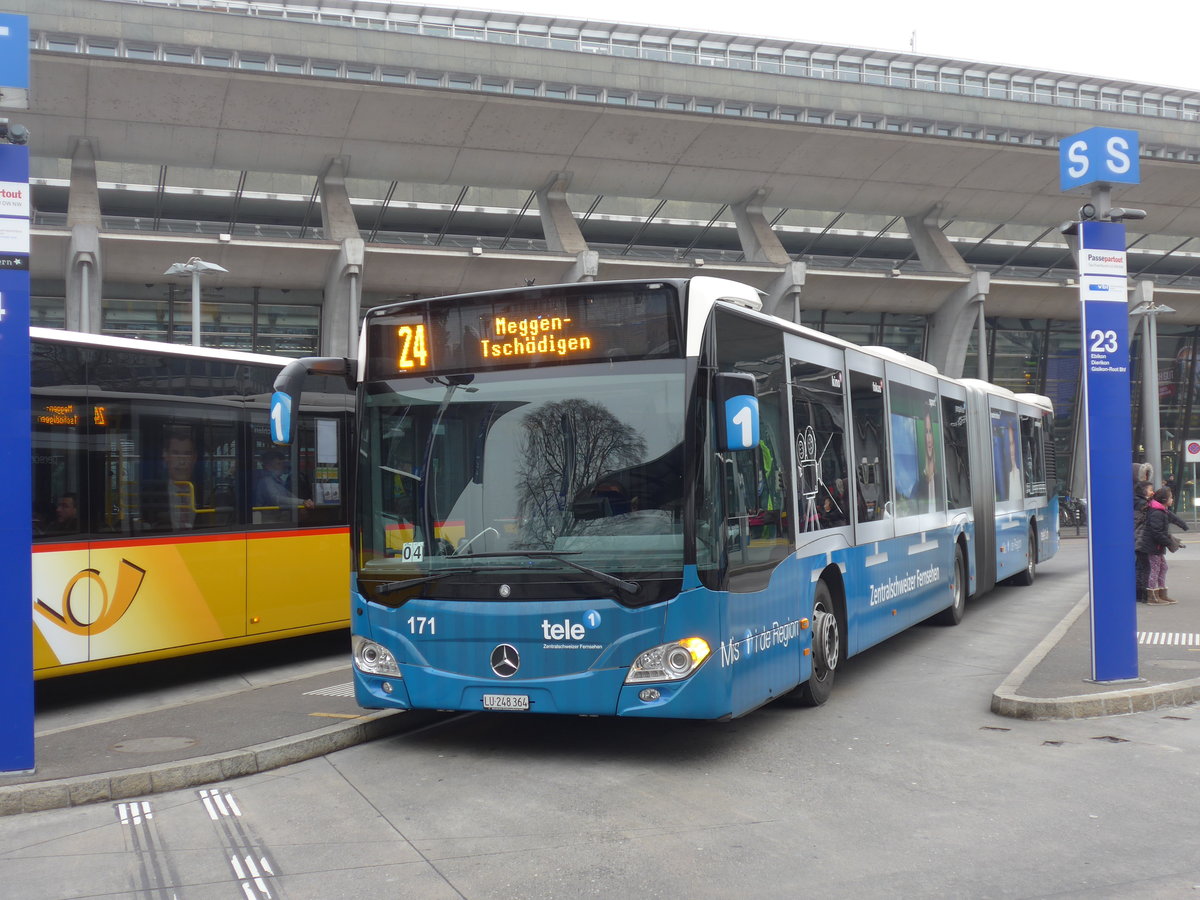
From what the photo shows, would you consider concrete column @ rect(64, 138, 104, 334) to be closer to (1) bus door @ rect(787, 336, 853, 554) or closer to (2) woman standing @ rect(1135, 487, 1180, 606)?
(1) bus door @ rect(787, 336, 853, 554)

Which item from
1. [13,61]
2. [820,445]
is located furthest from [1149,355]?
[13,61]

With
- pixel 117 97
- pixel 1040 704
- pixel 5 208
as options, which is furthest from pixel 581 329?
pixel 117 97

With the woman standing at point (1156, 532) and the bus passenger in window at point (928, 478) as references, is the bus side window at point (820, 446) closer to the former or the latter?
the bus passenger in window at point (928, 478)

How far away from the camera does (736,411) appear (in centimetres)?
654

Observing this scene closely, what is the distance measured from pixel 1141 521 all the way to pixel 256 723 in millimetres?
11600

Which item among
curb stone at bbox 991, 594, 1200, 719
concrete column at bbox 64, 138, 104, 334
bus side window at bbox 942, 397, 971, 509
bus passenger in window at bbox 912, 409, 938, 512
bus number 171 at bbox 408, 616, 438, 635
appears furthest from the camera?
concrete column at bbox 64, 138, 104, 334

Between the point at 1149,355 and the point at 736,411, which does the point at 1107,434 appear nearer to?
the point at 736,411

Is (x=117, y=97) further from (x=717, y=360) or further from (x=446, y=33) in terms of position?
(x=717, y=360)

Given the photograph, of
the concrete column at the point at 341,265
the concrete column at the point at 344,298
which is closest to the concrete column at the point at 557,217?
the concrete column at the point at 341,265

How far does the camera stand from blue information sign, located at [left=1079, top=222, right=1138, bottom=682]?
881 centimetres

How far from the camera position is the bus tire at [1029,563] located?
1850cm

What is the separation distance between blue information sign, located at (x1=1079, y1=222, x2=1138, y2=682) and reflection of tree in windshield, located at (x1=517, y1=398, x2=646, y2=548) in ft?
13.5

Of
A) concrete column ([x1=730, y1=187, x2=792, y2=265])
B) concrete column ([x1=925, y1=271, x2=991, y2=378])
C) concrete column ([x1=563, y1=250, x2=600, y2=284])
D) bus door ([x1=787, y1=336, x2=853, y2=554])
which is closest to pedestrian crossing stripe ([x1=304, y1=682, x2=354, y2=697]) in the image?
bus door ([x1=787, y1=336, x2=853, y2=554])

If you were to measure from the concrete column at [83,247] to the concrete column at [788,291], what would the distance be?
686 inches
